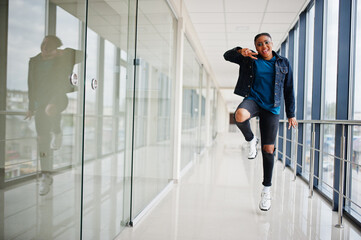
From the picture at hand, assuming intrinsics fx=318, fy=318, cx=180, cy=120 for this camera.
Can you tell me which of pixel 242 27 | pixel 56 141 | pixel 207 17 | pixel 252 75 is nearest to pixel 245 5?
pixel 207 17

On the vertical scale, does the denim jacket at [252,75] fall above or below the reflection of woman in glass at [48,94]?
above

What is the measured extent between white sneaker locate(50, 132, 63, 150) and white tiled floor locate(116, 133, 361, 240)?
105 centimetres

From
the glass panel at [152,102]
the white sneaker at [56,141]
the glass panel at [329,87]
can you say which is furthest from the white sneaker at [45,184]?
the glass panel at [329,87]

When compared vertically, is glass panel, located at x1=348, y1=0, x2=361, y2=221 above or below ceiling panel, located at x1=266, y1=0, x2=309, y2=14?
below

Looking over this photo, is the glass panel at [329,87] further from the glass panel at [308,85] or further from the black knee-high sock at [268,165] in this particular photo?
the black knee-high sock at [268,165]

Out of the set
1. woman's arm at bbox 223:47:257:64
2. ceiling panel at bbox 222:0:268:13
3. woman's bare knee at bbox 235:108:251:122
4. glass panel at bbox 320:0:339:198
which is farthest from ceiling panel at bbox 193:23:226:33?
woman's bare knee at bbox 235:108:251:122

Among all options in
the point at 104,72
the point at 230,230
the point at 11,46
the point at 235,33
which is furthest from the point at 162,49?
the point at 235,33

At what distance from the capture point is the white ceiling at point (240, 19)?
423 centimetres

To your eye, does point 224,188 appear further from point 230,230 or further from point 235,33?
point 235,33

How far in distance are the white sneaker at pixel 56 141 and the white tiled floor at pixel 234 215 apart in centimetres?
105

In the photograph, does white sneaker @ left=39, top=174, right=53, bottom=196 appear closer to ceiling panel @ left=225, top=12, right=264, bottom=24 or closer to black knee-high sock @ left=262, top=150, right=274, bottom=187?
black knee-high sock @ left=262, top=150, right=274, bottom=187

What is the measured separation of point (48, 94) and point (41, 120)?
0.40 feet

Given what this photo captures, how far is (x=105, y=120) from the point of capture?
188 centimetres

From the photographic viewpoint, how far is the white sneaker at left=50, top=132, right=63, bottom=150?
135 cm
